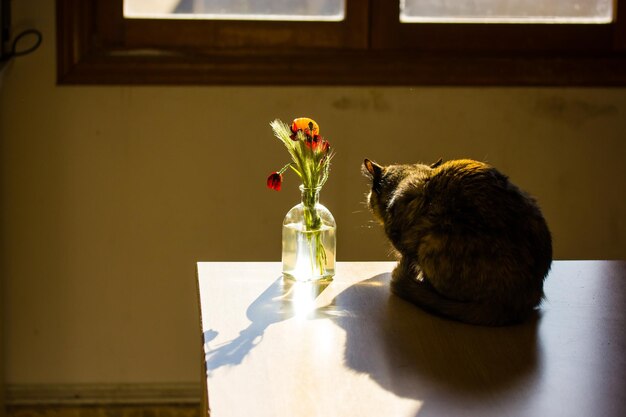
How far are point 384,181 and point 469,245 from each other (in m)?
0.32

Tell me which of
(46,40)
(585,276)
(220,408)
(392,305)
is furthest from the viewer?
(46,40)

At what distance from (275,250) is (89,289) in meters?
0.52

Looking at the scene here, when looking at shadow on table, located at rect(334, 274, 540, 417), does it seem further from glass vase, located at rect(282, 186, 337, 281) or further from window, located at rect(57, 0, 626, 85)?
window, located at rect(57, 0, 626, 85)

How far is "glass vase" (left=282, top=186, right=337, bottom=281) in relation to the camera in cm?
170

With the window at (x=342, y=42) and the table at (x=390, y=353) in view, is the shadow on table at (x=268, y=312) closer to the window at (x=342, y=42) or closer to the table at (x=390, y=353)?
the table at (x=390, y=353)

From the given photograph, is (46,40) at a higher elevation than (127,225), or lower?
higher

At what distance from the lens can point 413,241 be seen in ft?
5.28

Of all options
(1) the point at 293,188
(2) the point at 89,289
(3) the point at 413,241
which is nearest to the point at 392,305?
(3) the point at 413,241

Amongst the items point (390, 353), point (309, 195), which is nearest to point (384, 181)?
point (309, 195)

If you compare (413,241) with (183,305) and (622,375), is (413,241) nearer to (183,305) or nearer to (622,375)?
(622,375)

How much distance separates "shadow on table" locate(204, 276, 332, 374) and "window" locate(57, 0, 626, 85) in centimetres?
105

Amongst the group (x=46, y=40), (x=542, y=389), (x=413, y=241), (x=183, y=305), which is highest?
(x=46, y=40)

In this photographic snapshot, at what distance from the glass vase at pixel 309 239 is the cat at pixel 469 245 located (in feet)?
0.39

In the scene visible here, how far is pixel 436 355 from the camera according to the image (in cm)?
132
